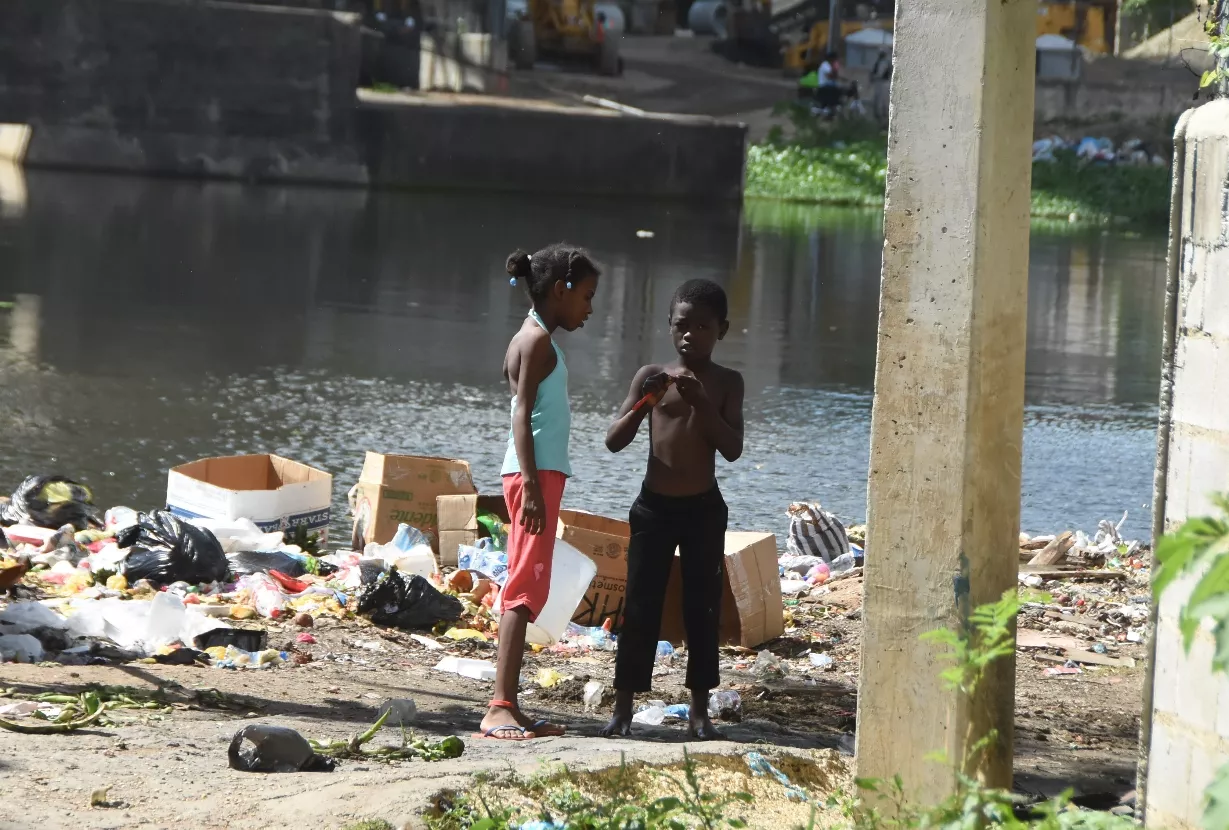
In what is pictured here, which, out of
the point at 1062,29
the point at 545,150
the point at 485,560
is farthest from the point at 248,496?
the point at 1062,29

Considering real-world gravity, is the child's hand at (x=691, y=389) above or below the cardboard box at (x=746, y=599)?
above

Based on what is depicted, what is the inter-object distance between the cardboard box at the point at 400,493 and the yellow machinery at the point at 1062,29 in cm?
4021

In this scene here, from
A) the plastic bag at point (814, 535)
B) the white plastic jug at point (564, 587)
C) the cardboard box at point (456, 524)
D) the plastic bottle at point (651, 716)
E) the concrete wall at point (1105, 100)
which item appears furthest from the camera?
the concrete wall at point (1105, 100)

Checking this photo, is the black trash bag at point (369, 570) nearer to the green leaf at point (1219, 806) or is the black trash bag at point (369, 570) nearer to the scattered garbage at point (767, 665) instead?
the scattered garbage at point (767, 665)

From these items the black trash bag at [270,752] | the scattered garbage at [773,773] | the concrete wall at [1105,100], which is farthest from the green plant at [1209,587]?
the concrete wall at [1105,100]

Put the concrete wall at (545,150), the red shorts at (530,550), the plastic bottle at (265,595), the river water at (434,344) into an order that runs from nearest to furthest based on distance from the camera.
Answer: the red shorts at (530,550) → the plastic bottle at (265,595) → the river water at (434,344) → the concrete wall at (545,150)

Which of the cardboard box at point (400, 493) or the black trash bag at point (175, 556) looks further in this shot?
the cardboard box at point (400, 493)

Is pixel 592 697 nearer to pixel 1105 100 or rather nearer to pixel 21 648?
pixel 21 648

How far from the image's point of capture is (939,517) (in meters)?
3.93

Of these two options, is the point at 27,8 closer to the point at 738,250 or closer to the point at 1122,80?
the point at 738,250

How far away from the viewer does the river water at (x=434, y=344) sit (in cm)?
955

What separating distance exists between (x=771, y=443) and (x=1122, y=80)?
30.4m

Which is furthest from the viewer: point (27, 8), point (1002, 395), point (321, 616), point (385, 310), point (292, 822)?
point (27, 8)

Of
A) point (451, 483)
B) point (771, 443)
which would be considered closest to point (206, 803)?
point (451, 483)
